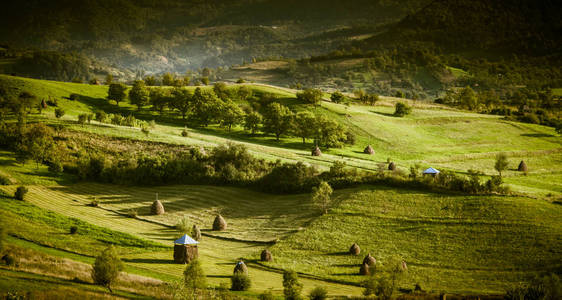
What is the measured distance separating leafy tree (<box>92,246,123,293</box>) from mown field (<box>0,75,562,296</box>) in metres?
6.67

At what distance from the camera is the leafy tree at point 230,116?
104375mm

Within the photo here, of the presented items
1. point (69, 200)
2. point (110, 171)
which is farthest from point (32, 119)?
point (69, 200)

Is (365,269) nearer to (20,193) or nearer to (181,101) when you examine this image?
(20,193)

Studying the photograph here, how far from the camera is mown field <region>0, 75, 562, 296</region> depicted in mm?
39688

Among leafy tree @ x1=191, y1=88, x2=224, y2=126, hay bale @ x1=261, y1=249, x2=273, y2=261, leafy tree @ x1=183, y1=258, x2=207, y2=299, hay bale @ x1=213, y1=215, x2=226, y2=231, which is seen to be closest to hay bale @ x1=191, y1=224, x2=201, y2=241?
hay bale @ x1=213, y1=215, x2=226, y2=231

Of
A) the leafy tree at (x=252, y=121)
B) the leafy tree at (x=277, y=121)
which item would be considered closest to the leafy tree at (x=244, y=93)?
the leafy tree at (x=277, y=121)

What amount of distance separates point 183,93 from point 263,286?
83.8m

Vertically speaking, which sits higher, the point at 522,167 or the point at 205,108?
the point at 205,108

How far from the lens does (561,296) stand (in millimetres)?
30672

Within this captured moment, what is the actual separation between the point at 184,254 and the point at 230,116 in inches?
2520

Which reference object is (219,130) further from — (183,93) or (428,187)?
(428,187)

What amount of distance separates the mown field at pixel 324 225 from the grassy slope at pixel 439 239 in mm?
103

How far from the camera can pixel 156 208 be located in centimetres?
5716

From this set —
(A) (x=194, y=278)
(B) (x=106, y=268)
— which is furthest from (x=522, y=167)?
(B) (x=106, y=268)
